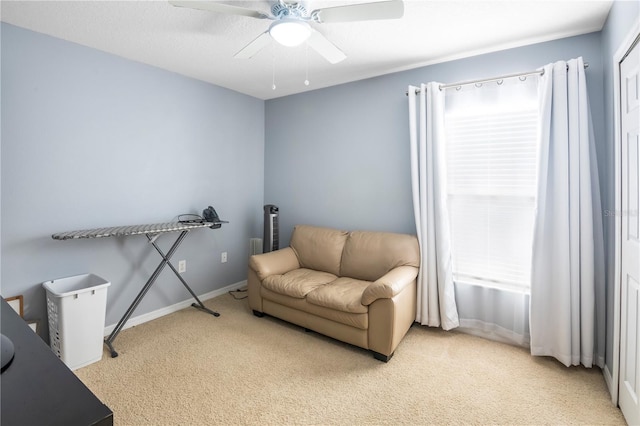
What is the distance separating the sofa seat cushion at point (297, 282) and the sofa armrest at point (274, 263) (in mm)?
81

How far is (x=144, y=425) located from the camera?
5.68ft

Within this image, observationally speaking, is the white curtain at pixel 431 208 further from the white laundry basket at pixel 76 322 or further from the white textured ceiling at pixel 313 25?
the white laundry basket at pixel 76 322

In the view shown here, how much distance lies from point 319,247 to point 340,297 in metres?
0.90

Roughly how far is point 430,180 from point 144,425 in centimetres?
265

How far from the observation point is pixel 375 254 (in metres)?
3.00

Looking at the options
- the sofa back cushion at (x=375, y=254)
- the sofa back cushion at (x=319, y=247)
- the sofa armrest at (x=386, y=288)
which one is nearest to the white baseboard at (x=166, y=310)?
the sofa back cushion at (x=319, y=247)

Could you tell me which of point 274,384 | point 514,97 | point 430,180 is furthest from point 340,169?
point 274,384

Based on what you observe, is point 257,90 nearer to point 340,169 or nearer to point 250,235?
point 340,169

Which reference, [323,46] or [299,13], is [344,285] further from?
[299,13]

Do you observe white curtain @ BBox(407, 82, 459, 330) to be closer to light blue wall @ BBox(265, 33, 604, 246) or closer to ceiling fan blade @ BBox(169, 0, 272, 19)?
light blue wall @ BBox(265, 33, 604, 246)

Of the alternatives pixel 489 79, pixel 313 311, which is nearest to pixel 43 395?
pixel 313 311

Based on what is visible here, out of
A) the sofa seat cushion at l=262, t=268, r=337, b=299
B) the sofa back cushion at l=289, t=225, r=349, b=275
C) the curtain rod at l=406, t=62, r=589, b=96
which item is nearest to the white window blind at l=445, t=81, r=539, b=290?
the curtain rod at l=406, t=62, r=589, b=96

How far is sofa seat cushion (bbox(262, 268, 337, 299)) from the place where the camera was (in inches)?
108

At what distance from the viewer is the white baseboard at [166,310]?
289 centimetres
